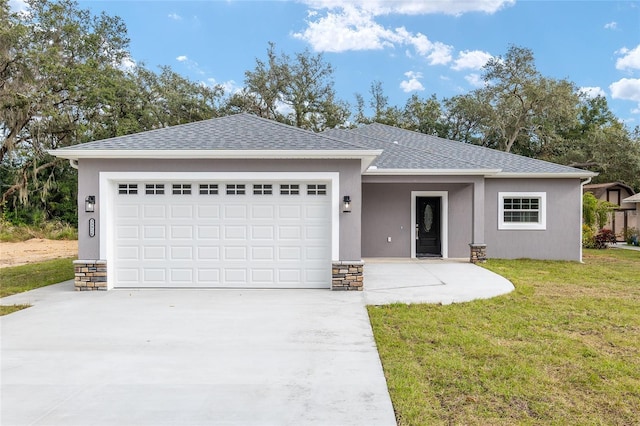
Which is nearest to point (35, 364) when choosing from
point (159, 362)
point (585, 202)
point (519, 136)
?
point (159, 362)

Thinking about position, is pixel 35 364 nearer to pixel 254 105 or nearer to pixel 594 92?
pixel 254 105

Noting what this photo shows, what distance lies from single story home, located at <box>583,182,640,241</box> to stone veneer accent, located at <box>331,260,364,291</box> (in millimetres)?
17241

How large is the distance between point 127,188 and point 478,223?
910 centimetres

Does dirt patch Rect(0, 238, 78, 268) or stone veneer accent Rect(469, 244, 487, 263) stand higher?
stone veneer accent Rect(469, 244, 487, 263)

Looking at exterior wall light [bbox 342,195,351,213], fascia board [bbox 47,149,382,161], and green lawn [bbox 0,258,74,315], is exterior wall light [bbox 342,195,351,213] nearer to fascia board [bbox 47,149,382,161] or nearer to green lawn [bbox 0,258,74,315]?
fascia board [bbox 47,149,382,161]

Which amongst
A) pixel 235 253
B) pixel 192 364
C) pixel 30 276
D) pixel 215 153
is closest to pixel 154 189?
pixel 215 153

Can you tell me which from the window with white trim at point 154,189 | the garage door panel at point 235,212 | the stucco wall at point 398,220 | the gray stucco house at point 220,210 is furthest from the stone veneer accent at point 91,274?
the stucco wall at point 398,220

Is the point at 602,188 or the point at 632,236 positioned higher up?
the point at 602,188

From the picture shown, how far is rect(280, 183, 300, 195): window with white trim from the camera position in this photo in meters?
8.21

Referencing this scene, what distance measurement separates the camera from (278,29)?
26781 millimetres

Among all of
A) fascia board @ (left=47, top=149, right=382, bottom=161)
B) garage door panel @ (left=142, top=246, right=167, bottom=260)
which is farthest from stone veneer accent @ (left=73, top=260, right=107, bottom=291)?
fascia board @ (left=47, top=149, right=382, bottom=161)

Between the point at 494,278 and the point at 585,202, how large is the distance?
10657 mm

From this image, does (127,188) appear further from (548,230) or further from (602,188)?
(602,188)

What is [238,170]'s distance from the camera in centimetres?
805
